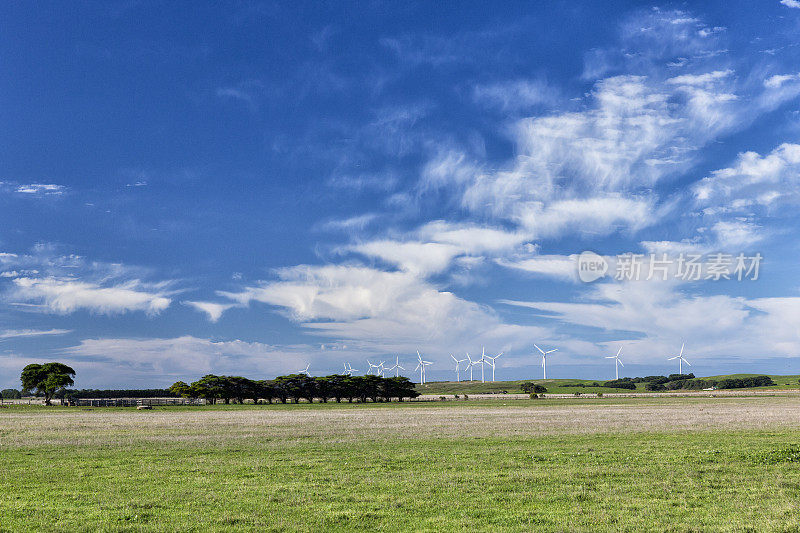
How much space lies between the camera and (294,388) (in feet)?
508

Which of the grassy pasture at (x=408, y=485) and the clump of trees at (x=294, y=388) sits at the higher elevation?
the grassy pasture at (x=408, y=485)

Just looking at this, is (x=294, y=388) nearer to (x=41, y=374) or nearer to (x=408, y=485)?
(x=41, y=374)

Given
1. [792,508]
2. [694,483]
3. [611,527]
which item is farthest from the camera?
[694,483]

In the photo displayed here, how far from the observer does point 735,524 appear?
15.9m

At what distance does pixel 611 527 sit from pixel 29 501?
18.6 m

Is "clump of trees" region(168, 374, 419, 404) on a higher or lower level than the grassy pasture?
lower

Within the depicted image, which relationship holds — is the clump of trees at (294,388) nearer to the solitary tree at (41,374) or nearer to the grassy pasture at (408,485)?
the solitary tree at (41,374)

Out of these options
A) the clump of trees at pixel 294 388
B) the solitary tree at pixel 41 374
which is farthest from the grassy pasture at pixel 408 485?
the solitary tree at pixel 41 374

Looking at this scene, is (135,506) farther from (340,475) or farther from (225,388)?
(225,388)

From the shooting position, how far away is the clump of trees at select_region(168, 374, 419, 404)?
147 m

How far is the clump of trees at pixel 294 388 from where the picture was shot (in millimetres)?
147125

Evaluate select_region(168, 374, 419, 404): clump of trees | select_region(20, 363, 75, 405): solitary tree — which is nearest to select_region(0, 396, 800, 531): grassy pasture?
select_region(168, 374, 419, 404): clump of trees

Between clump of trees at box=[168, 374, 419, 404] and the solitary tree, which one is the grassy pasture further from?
the solitary tree

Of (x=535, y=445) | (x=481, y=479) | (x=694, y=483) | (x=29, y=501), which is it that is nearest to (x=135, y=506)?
(x=29, y=501)
